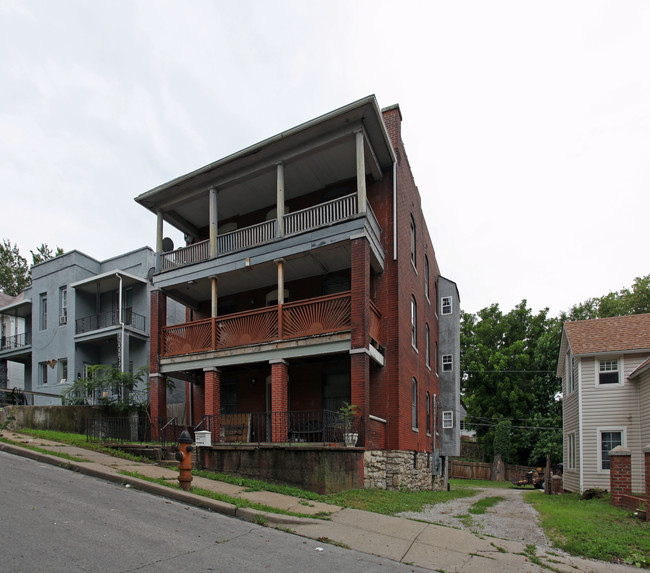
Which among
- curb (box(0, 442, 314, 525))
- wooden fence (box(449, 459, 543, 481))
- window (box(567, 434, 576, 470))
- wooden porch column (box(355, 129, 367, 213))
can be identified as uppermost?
wooden porch column (box(355, 129, 367, 213))

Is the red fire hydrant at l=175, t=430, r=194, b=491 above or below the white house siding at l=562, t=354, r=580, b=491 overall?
above

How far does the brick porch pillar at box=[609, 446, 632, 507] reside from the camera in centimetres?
1272

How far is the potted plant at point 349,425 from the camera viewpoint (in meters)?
13.1

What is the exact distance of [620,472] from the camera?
1295cm

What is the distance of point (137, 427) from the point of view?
17.6 metres

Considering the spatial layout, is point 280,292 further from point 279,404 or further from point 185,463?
point 185,463

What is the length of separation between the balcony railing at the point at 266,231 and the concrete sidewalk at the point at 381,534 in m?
7.78

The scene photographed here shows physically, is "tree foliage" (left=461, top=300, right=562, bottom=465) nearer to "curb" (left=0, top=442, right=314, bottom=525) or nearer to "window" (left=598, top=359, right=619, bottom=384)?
"window" (left=598, top=359, right=619, bottom=384)

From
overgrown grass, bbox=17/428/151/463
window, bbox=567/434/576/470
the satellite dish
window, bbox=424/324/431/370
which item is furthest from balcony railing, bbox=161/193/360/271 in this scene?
window, bbox=567/434/576/470

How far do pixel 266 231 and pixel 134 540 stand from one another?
11500mm

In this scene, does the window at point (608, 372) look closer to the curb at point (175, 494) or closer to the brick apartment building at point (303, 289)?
the brick apartment building at point (303, 289)

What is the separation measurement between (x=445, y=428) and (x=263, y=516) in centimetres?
1823

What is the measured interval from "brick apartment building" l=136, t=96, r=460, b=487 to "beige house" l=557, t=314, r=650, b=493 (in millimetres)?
5627

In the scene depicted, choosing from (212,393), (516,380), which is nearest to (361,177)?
Result: (212,393)
